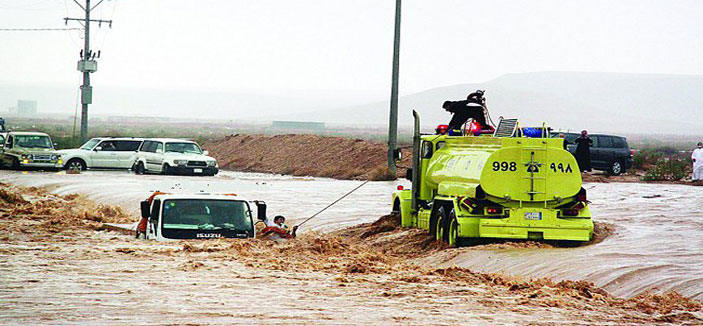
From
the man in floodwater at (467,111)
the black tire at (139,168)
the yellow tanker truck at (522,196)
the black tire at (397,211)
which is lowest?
the black tire at (139,168)

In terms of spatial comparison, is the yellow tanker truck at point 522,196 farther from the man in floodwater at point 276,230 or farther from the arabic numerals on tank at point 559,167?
the man in floodwater at point 276,230

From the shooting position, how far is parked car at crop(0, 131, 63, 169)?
42.6 meters

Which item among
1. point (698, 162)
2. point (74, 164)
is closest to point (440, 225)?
point (698, 162)

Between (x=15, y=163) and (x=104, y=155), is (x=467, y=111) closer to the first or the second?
(x=104, y=155)

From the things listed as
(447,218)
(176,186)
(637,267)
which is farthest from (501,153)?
(176,186)

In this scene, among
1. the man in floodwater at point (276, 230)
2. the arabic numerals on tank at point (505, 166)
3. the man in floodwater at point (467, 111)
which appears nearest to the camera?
the arabic numerals on tank at point (505, 166)

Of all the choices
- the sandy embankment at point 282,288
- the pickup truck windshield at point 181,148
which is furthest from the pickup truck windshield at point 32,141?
the sandy embankment at point 282,288

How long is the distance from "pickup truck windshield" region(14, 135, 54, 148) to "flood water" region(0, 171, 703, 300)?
7.08 feet

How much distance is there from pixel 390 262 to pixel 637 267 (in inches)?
150

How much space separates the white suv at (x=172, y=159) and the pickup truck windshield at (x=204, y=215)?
81.3ft

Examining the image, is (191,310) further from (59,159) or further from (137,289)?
(59,159)

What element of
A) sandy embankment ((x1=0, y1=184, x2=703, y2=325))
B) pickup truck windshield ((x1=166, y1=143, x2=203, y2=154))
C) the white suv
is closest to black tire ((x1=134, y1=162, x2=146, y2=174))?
the white suv

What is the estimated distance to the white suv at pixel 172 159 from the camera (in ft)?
138

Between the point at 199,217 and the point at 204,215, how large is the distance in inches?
3.4
